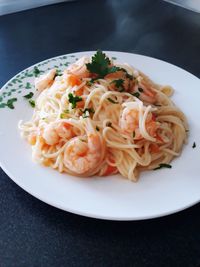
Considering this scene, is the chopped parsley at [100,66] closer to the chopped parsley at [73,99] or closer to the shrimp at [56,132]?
the chopped parsley at [73,99]

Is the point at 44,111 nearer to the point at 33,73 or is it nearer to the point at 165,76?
the point at 33,73

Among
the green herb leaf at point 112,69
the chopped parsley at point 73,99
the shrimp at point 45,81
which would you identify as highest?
the green herb leaf at point 112,69

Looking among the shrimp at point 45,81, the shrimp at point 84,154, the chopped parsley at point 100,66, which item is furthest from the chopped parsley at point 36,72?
the shrimp at point 84,154

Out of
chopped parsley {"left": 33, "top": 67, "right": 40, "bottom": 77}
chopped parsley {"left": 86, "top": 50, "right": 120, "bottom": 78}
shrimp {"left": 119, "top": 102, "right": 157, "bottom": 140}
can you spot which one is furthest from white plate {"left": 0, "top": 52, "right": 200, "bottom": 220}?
chopped parsley {"left": 86, "top": 50, "right": 120, "bottom": 78}

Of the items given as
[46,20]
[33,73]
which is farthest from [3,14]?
[33,73]

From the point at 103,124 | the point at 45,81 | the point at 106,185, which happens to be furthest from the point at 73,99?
the point at 106,185

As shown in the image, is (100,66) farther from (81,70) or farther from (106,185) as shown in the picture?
(106,185)

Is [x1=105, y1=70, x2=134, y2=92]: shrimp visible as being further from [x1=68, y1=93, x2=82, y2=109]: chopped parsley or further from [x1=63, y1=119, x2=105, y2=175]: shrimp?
[x1=63, y1=119, x2=105, y2=175]: shrimp
